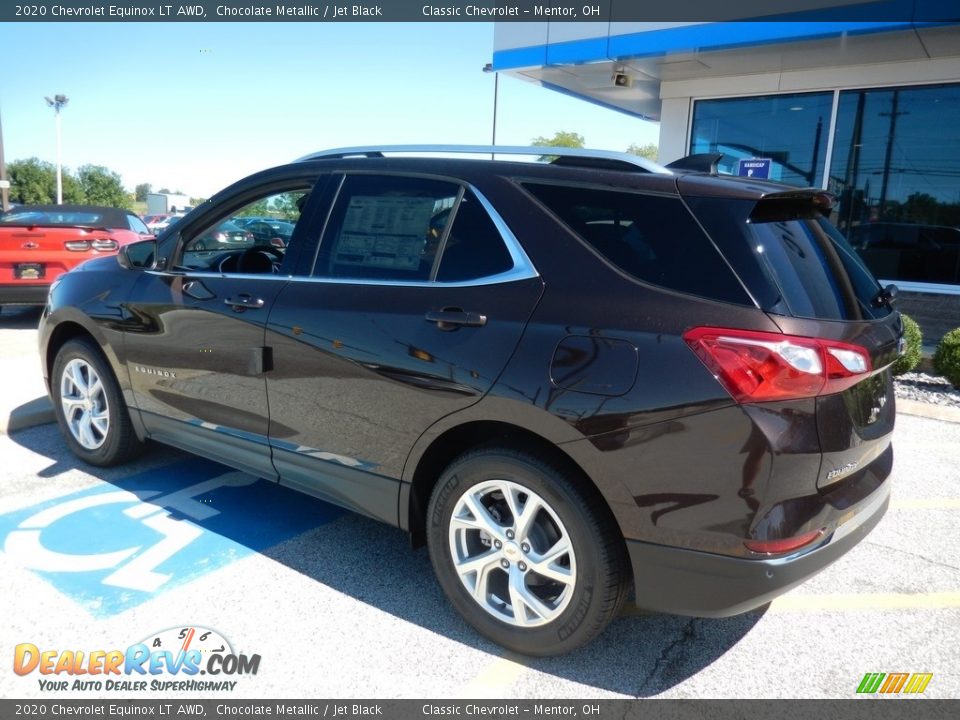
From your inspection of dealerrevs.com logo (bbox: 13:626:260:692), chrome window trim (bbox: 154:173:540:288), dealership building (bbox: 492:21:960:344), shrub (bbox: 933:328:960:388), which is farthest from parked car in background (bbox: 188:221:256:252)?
dealership building (bbox: 492:21:960:344)

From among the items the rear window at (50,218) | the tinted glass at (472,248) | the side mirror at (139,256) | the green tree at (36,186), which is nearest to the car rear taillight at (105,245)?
the rear window at (50,218)

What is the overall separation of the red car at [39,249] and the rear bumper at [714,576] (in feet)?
28.0

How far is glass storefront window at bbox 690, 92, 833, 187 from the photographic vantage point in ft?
34.2

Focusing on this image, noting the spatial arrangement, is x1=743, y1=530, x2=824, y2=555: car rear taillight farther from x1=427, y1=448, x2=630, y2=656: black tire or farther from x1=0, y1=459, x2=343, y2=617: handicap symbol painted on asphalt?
x1=0, y1=459, x2=343, y2=617: handicap symbol painted on asphalt

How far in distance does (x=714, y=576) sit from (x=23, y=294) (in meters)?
8.90

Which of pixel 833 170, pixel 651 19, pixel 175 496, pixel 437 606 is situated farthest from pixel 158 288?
pixel 833 170

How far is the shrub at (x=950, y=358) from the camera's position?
714 cm

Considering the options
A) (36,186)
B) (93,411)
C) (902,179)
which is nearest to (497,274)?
(93,411)

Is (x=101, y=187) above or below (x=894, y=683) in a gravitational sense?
above

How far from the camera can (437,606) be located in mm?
3031

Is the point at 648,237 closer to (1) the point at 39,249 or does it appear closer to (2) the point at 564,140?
(1) the point at 39,249

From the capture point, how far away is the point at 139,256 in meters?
4.10

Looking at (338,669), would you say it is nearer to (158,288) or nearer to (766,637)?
(766,637)

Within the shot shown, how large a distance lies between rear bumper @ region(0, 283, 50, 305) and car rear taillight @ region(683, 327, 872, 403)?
8622 millimetres
